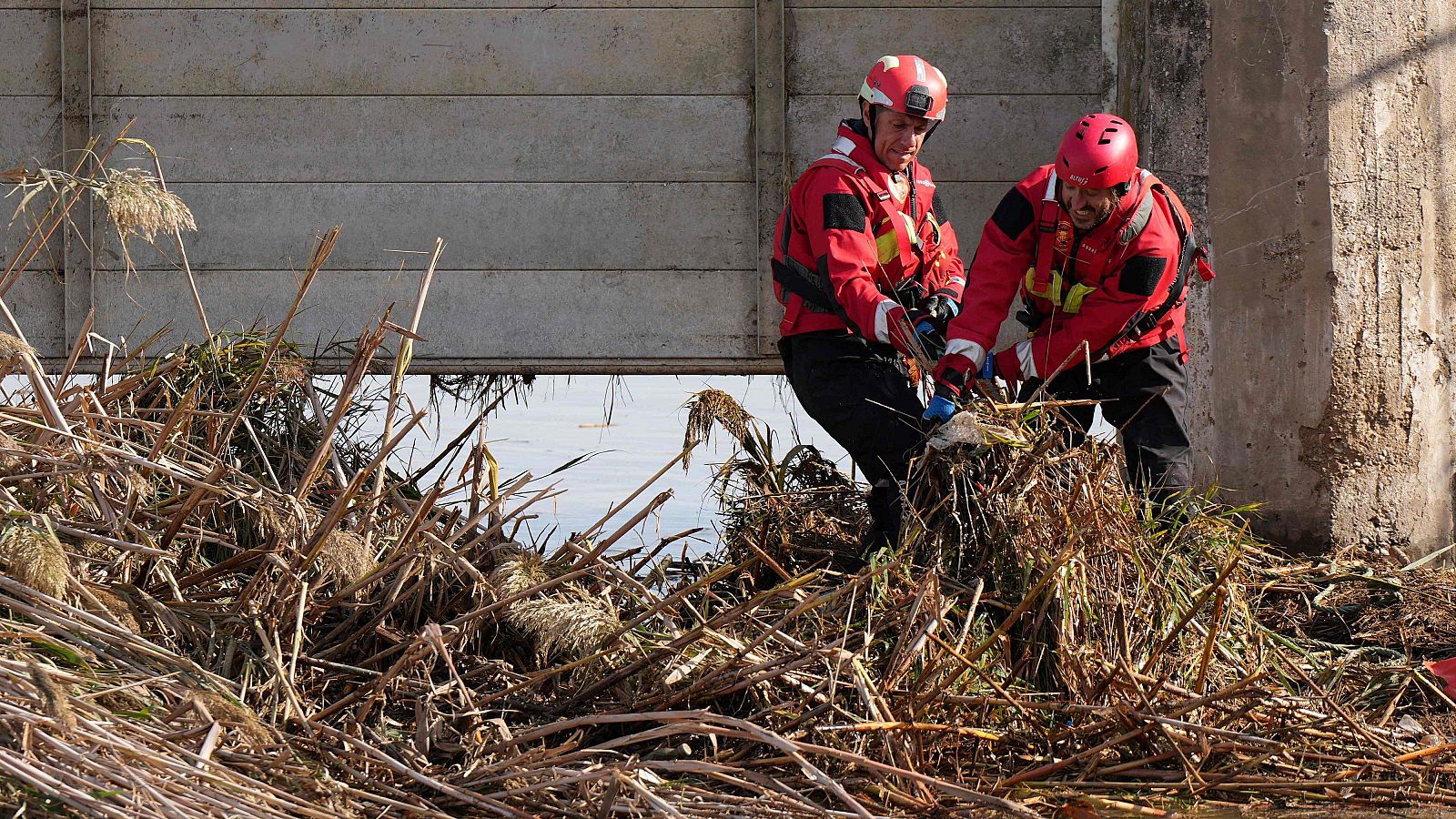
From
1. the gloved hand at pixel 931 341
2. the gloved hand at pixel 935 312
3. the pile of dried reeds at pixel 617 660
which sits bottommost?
the pile of dried reeds at pixel 617 660

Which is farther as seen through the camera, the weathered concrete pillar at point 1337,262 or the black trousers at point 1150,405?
the weathered concrete pillar at point 1337,262

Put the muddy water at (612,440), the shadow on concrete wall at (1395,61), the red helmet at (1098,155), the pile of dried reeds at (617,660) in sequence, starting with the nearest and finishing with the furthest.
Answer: the pile of dried reeds at (617,660) < the red helmet at (1098,155) < the shadow on concrete wall at (1395,61) < the muddy water at (612,440)

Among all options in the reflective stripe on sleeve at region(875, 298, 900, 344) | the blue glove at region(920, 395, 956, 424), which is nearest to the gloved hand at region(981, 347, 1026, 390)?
the blue glove at region(920, 395, 956, 424)

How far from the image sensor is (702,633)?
9.60 feet

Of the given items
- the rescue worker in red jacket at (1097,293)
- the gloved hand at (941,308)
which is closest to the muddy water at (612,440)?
the gloved hand at (941,308)

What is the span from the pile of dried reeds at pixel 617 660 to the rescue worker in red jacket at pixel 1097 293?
533mm

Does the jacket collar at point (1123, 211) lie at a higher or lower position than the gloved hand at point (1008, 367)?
higher

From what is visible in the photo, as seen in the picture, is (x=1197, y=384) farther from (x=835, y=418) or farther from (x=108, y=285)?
(x=108, y=285)

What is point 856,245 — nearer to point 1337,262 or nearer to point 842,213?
point 842,213

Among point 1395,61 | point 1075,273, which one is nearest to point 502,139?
point 1075,273

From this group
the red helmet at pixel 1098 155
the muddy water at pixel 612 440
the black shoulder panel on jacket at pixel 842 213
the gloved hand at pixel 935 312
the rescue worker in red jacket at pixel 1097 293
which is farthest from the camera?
the muddy water at pixel 612 440

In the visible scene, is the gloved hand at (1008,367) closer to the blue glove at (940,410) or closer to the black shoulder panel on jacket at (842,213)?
the blue glove at (940,410)

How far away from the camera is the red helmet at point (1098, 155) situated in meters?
3.82

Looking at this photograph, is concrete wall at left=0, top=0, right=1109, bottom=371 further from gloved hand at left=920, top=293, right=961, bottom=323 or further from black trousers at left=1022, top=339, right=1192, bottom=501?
black trousers at left=1022, top=339, right=1192, bottom=501
